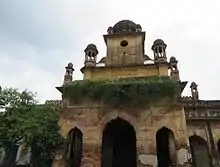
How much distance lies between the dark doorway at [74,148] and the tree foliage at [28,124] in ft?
2.45

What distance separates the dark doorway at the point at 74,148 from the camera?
14.7 metres

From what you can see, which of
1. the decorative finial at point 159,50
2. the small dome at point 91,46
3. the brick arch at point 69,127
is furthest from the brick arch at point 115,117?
the small dome at point 91,46

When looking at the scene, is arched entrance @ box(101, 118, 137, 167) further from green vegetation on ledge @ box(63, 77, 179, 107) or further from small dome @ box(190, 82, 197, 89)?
small dome @ box(190, 82, 197, 89)

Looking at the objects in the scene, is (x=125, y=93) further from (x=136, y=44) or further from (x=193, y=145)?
(x=193, y=145)

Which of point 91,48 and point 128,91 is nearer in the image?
point 128,91

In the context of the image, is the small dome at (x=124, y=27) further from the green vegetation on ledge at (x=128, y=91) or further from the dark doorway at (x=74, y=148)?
the dark doorway at (x=74, y=148)

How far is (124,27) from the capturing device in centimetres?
2066

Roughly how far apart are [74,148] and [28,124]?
2.98 m

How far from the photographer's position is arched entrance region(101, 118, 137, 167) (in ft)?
54.0

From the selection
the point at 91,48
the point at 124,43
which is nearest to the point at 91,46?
the point at 91,48

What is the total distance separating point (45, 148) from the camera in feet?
48.2

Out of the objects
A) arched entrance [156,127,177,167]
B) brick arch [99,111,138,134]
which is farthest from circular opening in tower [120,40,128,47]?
arched entrance [156,127,177,167]

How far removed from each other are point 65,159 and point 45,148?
1.38 metres

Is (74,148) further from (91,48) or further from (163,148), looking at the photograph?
(91,48)
